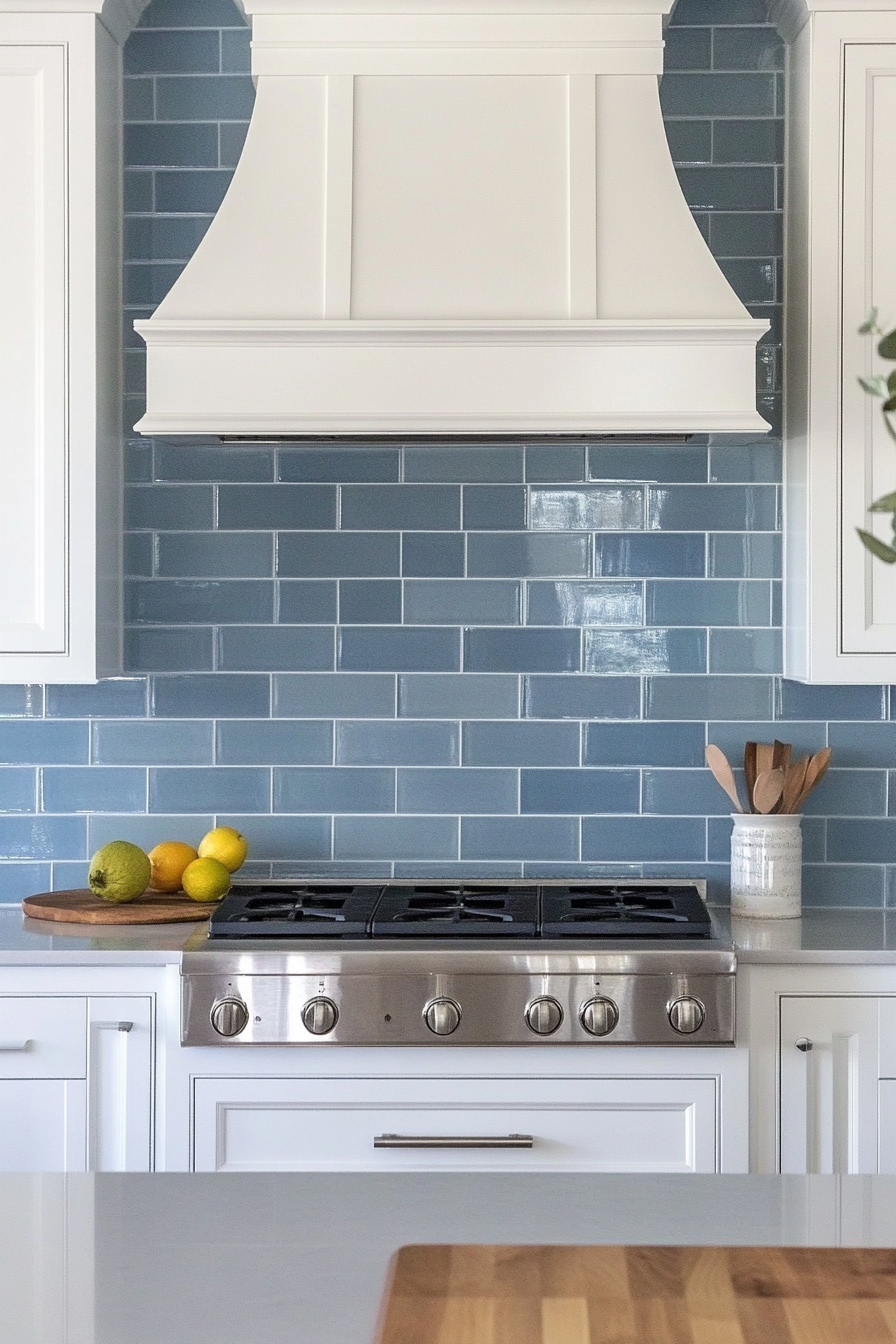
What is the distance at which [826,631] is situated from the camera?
8.73 feet

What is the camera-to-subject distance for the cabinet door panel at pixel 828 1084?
7.94 feet

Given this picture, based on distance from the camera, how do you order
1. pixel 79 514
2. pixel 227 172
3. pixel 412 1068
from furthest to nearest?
pixel 227 172 → pixel 79 514 → pixel 412 1068

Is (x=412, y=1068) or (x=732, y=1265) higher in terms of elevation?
(x=732, y=1265)

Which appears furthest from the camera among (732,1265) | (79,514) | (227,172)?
(227,172)

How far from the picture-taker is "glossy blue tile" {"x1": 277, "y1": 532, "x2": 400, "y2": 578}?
9.77 ft

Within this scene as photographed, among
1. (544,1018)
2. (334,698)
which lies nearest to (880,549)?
(544,1018)

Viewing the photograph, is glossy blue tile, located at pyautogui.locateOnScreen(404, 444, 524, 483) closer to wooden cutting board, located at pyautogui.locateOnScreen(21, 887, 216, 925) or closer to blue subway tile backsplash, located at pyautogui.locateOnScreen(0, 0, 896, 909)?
blue subway tile backsplash, located at pyautogui.locateOnScreen(0, 0, 896, 909)

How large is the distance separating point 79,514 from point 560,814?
1189 millimetres

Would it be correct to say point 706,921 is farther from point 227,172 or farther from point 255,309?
point 227,172

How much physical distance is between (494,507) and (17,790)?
47.6 inches

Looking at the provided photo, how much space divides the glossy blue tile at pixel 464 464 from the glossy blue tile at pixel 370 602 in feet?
0.74

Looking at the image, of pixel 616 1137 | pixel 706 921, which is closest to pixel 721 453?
pixel 706 921

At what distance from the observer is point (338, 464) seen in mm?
2977

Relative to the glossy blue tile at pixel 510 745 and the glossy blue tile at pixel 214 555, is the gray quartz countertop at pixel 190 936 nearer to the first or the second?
the glossy blue tile at pixel 510 745
